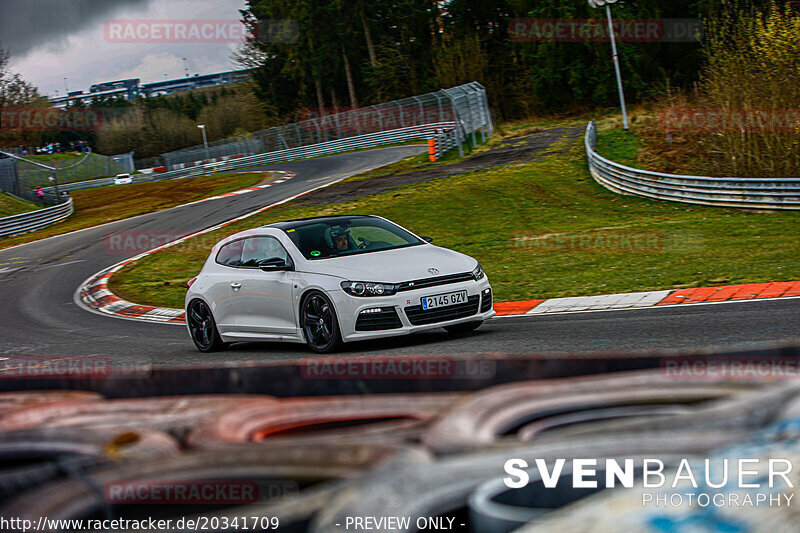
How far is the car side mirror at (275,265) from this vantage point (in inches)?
377

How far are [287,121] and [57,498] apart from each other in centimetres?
7700

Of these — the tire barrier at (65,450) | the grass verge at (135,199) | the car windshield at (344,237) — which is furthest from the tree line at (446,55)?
the tire barrier at (65,450)

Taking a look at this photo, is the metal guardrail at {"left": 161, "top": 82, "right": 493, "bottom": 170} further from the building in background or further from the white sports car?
the building in background

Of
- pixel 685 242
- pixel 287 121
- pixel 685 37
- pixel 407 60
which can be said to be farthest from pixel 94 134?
pixel 685 242

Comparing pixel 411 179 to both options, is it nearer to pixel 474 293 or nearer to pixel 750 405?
pixel 474 293

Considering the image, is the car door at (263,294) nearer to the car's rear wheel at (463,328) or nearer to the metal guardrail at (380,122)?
the car's rear wheel at (463,328)

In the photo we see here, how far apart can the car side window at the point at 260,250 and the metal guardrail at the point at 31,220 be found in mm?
27000

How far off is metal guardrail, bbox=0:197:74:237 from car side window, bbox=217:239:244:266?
1040 inches

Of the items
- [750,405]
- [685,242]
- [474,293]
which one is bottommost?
[685,242]

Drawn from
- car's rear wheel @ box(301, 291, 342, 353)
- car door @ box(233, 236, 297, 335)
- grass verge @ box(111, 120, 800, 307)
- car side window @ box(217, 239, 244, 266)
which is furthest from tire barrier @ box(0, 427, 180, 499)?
grass verge @ box(111, 120, 800, 307)

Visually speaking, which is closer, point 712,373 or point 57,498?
point 57,498

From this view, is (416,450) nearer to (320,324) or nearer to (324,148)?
(320,324)

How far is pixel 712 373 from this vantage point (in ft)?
9.07

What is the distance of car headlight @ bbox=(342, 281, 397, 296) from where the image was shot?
881 cm
